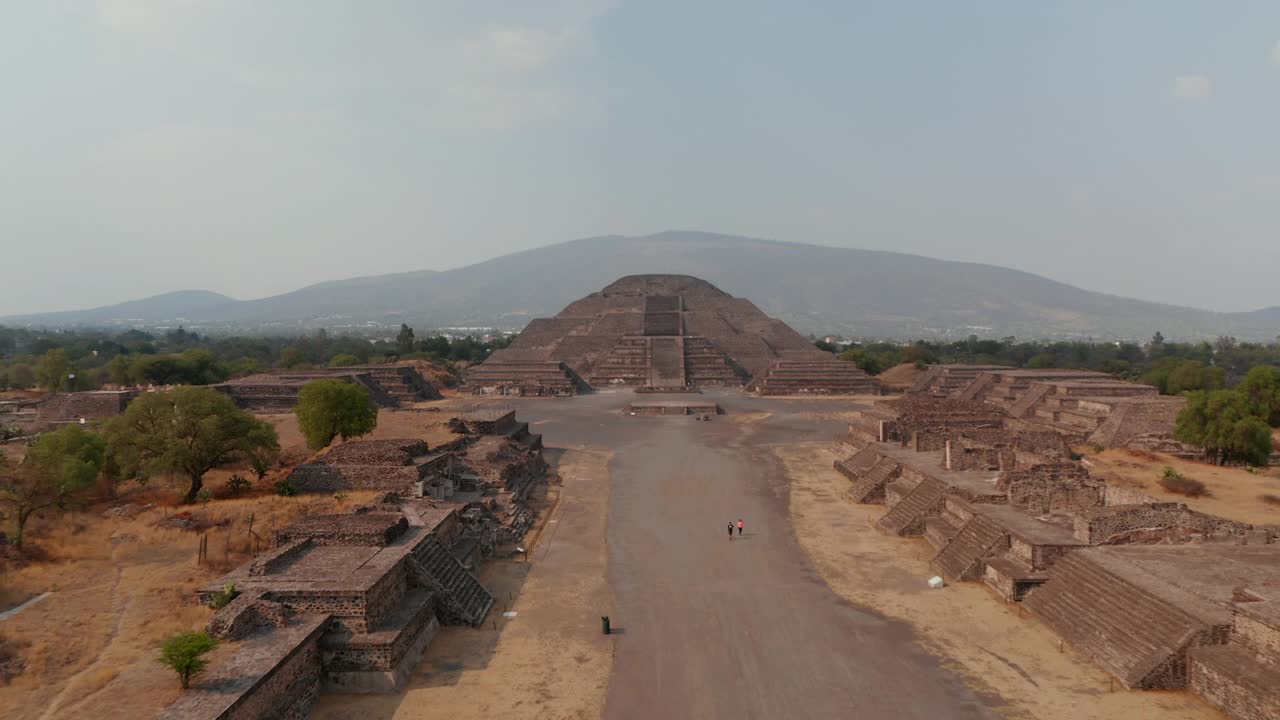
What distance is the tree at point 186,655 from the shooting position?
8.34 metres

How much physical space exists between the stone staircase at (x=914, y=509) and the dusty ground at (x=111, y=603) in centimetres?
1383

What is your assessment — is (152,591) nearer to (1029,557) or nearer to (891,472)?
(1029,557)

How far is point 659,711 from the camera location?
369 inches

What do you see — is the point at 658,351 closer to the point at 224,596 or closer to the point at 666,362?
the point at 666,362

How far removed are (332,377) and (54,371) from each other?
16.9m

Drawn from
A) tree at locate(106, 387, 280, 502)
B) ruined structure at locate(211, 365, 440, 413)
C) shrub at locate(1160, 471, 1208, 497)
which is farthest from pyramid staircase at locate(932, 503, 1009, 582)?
ruined structure at locate(211, 365, 440, 413)

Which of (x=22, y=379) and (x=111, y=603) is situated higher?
(x=22, y=379)

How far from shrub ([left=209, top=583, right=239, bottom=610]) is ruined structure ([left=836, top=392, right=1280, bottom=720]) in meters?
13.2

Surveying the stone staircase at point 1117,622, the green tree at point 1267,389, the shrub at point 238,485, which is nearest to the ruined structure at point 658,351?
the green tree at point 1267,389

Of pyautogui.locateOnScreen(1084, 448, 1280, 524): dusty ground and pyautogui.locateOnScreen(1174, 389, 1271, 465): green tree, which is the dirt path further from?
pyautogui.locateOnScreen(1174, 389, 1271, 465): green tree

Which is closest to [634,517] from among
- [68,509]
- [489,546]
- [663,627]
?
[489,546]

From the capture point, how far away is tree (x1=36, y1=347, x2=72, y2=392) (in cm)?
4178

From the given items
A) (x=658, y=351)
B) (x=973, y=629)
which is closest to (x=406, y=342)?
(x=658, y=351)

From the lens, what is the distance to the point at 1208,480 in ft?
73.6
